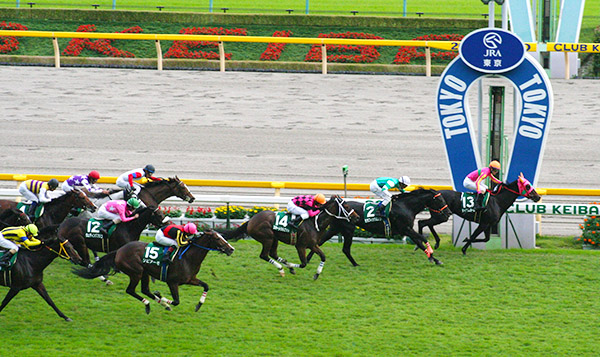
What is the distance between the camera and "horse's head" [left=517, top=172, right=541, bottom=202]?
1383 cm

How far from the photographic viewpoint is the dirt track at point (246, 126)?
1819 centimetres

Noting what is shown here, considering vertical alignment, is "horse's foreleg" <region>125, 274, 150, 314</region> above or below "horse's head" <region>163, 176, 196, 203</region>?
below

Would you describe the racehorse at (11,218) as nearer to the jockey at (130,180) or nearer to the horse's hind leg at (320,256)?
the jockey at (130,180)

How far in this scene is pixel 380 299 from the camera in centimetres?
1228

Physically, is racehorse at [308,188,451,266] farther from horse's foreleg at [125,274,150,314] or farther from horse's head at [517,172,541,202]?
horse's foreleg at [125,274,150,314]

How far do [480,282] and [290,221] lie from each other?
2887 mm

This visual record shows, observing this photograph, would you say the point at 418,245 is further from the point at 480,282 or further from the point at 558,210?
the point at 558,210

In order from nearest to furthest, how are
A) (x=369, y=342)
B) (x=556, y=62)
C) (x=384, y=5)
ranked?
(x=369, y=342) < (x=556, y=62) < (x=384, y=5)

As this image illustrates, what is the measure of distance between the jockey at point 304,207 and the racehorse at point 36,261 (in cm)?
329

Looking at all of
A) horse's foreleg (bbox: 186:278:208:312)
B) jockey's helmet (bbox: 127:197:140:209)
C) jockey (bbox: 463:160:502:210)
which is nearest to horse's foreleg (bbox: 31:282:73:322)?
horse's foreleg (bbox: 186:278:208:312)

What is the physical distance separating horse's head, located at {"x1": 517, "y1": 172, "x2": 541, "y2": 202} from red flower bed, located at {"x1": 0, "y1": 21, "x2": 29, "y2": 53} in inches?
628

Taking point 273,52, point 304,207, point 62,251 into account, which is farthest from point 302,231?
point 273,52

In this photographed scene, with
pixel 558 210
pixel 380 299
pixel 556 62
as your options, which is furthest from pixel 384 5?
pixel 380 299

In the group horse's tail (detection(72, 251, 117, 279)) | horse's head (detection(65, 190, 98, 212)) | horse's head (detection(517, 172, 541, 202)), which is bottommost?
horse's tail (detection(72, 251, 117, 279))
